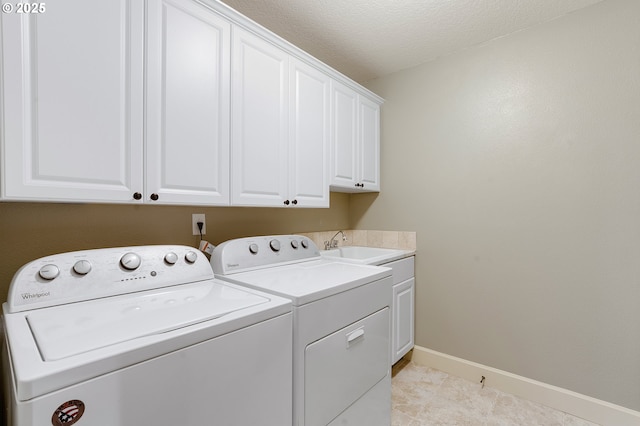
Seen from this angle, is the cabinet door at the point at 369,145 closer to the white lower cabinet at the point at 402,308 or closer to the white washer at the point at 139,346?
the white lower cabinet at the point at 402,308

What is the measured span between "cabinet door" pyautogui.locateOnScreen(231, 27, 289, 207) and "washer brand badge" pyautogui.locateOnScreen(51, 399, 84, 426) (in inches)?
40.4

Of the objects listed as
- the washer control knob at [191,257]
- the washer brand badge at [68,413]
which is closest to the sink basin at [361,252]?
the washer control knob at [191,257]

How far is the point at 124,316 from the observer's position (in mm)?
925

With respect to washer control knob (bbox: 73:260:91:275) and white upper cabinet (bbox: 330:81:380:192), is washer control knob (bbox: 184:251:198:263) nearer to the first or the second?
washer control knob (bbox: 73:260:91:275)

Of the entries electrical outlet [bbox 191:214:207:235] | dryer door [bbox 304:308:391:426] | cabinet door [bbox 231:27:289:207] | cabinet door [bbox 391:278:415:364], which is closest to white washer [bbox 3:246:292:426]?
dryer door [bbox 304:308:391:426]

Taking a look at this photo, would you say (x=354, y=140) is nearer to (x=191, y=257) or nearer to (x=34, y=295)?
(x=191, y=257)

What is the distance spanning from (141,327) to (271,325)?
39 centimetres

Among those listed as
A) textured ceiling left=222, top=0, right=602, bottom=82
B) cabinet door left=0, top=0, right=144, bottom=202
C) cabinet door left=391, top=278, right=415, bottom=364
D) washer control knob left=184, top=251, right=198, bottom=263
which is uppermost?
textured ceiling left=222, top=0, right=602, bottom=82

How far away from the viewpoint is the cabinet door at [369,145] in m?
2.54

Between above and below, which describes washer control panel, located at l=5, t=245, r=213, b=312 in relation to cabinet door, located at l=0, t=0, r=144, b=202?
below

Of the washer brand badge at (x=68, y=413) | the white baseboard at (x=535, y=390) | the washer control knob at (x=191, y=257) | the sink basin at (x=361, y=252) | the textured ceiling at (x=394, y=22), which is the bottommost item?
the white baseboard at (x=535, y=390)

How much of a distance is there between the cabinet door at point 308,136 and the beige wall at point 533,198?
93cm

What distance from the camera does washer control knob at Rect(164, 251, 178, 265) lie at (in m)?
1.29

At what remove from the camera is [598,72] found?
1851 mm
